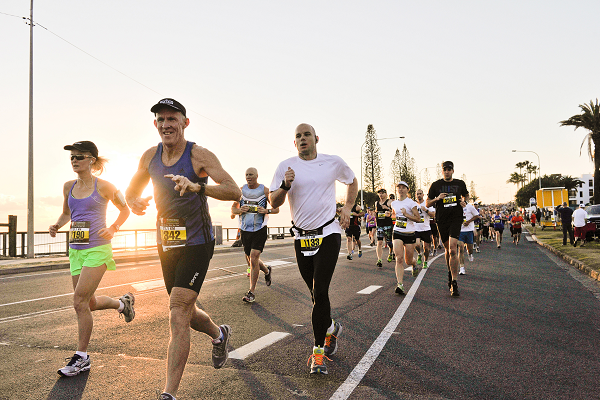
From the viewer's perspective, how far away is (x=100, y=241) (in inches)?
170

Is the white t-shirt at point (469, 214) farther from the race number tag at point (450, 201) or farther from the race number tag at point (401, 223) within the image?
the race number tag at point (450, 201)

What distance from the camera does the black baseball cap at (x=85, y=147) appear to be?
4.36m

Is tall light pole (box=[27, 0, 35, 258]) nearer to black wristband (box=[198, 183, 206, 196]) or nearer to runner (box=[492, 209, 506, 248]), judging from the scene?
black wristband (box=[198, 183, 206, 196])

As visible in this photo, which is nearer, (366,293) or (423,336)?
(423,336)

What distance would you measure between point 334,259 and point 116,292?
5830mm

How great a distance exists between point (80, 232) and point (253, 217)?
11.8ft

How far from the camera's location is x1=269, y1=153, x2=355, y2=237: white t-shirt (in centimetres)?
416

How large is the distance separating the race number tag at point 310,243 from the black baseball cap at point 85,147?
2235 mm

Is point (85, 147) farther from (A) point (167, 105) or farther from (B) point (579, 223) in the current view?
(B) point (579, 223)

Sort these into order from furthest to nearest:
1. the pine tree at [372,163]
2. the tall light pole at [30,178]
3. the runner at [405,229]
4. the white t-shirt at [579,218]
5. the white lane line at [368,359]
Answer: the pine tree at [372,163] < the white t-shirt at [579,218] < the tall light pole at [30,178] < the runner at [405,229] < the white lane line at [368,359]

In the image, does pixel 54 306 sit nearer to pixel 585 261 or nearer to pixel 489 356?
pixel 489 356

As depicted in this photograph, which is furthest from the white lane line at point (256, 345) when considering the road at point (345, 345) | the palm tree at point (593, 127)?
the palm tree at point (593, 127)

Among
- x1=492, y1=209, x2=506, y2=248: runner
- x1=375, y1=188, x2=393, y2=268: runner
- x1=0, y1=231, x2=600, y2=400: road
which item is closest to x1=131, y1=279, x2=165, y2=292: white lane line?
x1=0, y1=231, x2=600, y2=400: road

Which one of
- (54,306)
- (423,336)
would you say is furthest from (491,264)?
(54,306)
